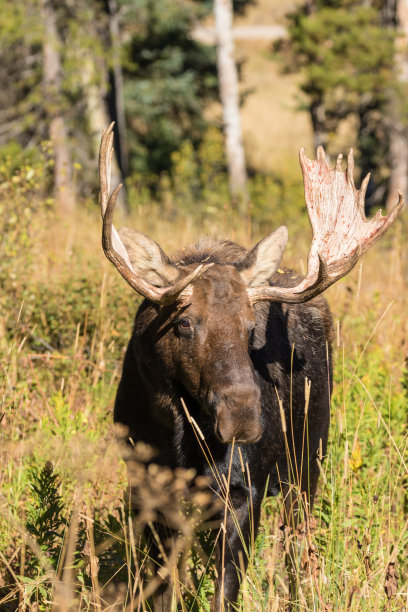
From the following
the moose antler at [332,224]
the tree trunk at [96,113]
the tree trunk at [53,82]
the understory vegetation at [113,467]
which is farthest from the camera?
the tree trunk at [96,113]

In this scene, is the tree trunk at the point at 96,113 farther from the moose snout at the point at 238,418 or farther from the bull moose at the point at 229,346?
the moose snout at the point at 238,418

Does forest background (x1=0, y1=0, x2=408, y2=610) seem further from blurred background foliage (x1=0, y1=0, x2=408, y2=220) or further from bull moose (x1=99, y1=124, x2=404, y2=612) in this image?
bull moose (x1=99, y1=124, x2=404, y2=612)

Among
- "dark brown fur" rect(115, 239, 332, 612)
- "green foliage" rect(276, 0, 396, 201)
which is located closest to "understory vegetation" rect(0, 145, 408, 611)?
"dark brown fur" rect(115, 239, 332, 612)

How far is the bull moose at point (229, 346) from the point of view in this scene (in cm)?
334

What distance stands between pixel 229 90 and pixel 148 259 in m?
13.1

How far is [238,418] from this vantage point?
3.13m

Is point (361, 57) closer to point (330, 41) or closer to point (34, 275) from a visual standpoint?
point (330, 41)

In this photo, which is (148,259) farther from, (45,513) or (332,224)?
(45,513)

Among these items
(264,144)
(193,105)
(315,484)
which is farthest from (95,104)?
(264,144)

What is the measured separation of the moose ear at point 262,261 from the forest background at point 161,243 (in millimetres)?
508

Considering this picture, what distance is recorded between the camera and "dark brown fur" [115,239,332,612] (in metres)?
3.27

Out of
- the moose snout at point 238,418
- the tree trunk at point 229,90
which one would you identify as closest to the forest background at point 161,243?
the moose snout at point 238,418

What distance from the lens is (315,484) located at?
14.9 ft

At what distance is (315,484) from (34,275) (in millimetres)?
3111
